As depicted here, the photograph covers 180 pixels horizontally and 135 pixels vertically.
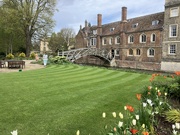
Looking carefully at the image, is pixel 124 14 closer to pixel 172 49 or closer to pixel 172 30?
pixel 172 30

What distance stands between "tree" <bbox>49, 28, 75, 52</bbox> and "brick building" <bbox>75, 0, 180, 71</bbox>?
635 inches

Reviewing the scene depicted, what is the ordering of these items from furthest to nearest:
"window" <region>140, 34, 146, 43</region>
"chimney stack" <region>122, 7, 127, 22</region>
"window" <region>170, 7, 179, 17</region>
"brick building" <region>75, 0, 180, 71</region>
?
"chimney stack" <region>122, 7, 127, 22</region>, "window" <region>140, 34, 146, 43</region>, "brick building" <region>75, 0, 180, 71</region>, "window" <region>170, 7, 179, 17</region>

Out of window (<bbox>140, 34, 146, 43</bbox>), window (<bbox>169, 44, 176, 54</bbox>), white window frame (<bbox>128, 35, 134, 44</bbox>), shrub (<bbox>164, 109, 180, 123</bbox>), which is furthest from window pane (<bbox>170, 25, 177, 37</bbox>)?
shrub (<bbox>164, 109, 180, 123</bbox>)

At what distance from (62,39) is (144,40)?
3314 cm

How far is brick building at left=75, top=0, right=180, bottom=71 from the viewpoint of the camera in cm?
2786

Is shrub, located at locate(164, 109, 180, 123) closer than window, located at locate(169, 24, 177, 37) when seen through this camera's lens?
Yes

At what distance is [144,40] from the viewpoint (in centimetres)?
3384

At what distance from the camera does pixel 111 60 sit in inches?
1543

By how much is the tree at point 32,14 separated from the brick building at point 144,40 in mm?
11961

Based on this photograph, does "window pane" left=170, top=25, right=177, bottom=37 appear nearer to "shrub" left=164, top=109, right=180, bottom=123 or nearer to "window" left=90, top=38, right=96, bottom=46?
"window" left=90, top=38, right=96, bottom=46

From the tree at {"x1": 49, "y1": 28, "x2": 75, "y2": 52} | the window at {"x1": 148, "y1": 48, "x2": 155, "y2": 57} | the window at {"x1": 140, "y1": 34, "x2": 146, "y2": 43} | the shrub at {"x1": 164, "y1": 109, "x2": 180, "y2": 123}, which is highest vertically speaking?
the tree at {"x1": 49, "y1": 28, "x2": 75, "y2": 52}

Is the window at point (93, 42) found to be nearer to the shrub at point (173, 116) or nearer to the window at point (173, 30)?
the window at point (173, 30)

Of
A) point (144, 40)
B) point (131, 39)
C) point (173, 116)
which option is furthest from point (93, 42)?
point (173, 116)

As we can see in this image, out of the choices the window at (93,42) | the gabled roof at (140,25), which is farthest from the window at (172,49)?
the window at (93,42)
